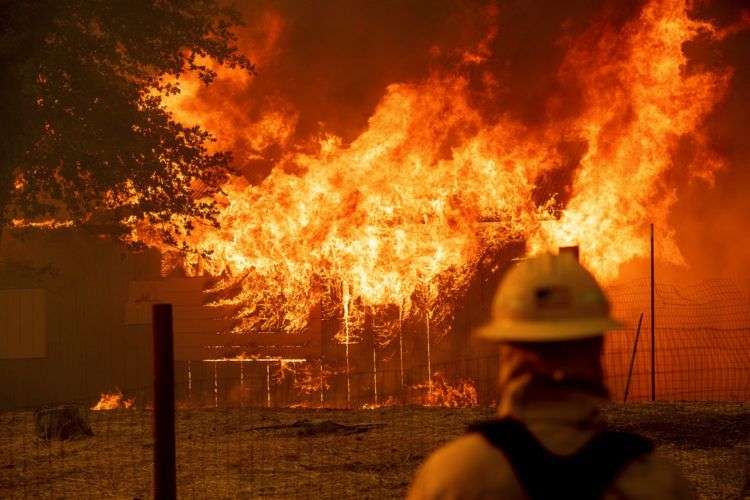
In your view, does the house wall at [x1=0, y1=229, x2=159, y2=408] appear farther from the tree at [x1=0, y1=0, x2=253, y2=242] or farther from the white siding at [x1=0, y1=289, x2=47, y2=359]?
the tree at [x1=0, y1=0, x2=253, y2=242]

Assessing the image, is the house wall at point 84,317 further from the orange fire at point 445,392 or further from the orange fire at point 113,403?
the orange fire at point 445,392

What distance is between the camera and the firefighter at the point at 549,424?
Result: 73.5 inches

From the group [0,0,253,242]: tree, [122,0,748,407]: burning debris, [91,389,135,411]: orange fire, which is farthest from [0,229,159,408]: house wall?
[0,0,253,242]: tree

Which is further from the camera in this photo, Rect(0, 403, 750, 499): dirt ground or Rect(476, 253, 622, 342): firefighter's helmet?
Rect(0, 403, 750, 499): dirt ground

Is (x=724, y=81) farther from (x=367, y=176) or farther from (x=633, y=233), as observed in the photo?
(x=367, y=176)

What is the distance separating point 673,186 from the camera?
21.8 m

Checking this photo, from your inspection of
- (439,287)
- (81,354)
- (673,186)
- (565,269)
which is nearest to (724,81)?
(673,186)

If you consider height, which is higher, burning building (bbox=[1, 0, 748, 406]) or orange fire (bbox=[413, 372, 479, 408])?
burning building (bbox=[1, 0, 748, 406])

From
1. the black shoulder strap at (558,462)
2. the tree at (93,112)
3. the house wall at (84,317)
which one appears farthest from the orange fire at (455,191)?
the black shoulder strap at (558,462)

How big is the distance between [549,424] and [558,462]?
0.28 feet

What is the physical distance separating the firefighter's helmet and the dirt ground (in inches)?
266

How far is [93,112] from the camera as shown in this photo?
18.1 metres

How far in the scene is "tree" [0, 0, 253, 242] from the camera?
17.1 m

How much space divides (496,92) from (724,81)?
5.18m
